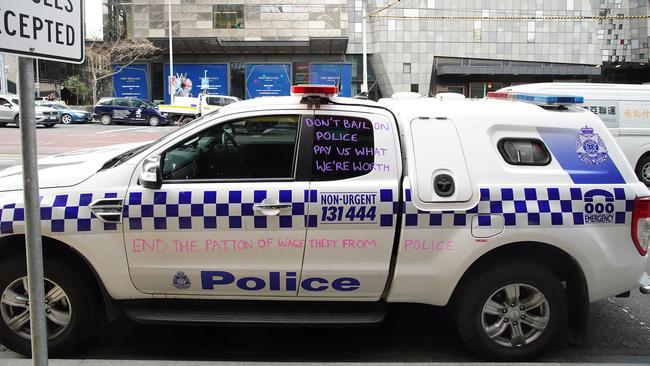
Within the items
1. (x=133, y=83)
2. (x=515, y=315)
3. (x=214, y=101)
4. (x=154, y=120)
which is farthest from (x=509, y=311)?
(x=133, y=83)

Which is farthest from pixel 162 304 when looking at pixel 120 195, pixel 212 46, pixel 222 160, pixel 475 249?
pixel 212 46

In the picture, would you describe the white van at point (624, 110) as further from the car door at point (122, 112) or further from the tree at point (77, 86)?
the tree at point (77, 86)

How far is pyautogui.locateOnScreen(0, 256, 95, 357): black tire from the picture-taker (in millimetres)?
3736

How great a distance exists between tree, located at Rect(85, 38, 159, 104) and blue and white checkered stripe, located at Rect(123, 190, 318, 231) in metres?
40.4

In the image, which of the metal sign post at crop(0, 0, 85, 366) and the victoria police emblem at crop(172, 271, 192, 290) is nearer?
the metal sign post at crop(0, 0, 85, 366)

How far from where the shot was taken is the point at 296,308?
3.90 meters

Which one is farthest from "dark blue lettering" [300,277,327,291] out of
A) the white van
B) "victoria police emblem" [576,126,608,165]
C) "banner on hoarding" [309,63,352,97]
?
"banner on hoarding" [309,63,352,97]

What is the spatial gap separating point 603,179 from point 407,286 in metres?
1.47

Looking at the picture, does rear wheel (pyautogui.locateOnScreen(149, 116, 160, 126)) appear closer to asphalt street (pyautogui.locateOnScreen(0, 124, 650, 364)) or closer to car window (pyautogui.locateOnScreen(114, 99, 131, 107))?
car window (pyautogui.locateOnScreen(114, 99, 131, 107))

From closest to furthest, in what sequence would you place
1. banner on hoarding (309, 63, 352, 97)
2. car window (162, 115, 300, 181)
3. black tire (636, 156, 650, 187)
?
1. car window (162, 115, 300, 181)
2. black tire (636, 156, 650, 187)
3. banner on hoarding (309, 63, 352, 97)

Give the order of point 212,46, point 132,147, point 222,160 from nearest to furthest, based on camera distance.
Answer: point 222,160
point 132,147
point 212,46

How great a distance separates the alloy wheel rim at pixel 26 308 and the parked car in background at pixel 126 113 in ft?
95.4

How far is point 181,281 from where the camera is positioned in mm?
3811

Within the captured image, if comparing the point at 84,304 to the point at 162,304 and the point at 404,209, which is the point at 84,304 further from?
the point at 404,209
